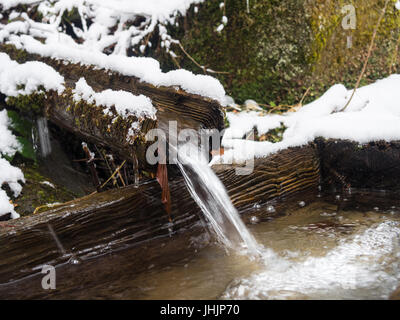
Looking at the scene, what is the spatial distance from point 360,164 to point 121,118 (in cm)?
193

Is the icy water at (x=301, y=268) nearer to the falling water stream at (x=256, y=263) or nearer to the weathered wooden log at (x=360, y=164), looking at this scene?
the falling water stream at (x=256, y=263)

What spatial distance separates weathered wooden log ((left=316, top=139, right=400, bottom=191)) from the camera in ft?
8.93

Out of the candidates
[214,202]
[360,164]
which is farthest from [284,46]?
[214,202]

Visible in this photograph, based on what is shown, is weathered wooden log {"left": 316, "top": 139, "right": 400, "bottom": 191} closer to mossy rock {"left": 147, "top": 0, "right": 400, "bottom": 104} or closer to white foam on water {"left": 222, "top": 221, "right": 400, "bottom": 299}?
white foam on water {"left": 222, "top": 221, "right": 400, "bottom": 299}

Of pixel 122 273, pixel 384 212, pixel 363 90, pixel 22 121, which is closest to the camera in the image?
pixel 122 273

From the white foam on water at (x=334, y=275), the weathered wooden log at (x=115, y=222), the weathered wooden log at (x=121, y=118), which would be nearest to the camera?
the white foam on water at (x=334, y=275)

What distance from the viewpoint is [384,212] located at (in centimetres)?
250

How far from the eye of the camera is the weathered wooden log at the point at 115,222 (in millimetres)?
1809

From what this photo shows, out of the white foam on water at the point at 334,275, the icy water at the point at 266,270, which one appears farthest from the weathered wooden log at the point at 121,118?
the white foam on water at the point at 334,275

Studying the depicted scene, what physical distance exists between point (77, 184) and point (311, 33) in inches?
121

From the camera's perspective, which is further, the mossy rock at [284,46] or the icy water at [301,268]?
the mossy rock at [284,46]

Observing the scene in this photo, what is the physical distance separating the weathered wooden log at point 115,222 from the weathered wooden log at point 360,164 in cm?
45
